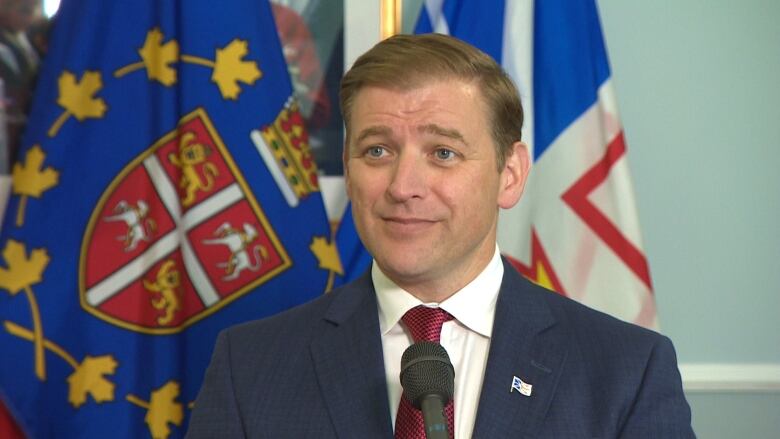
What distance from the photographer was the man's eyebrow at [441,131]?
1.77 metres

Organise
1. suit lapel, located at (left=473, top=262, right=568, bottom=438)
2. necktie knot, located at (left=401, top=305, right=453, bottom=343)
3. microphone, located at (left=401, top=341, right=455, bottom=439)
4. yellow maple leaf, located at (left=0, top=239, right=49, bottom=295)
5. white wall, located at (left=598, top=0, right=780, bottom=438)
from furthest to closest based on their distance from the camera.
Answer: white wall, located at (left=598, top=0, right=780, bottom=438) < yellow maple leaf, located at (left=0, top=239, right=49, bottom=295) < necktie knot, located at (left=401, top=305, right=453, bottom=343) < suit lapel, located at (left=473, top=262, right=568, bottom=438) < microphone, located at (left=401, top=341, right=455, bottom=439)

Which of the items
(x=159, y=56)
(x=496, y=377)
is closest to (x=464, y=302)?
(x=496, y=377)

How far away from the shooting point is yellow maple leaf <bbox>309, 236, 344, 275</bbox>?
2.73m

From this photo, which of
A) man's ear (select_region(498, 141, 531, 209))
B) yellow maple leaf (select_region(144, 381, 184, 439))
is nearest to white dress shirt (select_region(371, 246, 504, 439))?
man's ear (select_region(498, 141, 531, 209))

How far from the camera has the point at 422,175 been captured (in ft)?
5.75

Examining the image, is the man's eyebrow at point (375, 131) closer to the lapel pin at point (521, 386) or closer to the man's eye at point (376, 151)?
the man's eye at point (376, 151)

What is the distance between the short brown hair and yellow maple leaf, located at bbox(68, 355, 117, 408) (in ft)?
3.65

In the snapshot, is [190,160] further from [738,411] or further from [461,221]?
[738,411]

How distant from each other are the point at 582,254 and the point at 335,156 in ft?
2.26

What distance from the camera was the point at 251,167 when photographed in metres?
2.73

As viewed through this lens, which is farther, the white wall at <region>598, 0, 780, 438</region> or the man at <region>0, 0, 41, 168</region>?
the white wall at <region>598, 0, 780, 438</region>

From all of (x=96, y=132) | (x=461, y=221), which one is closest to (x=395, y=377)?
(x=461, y=221)

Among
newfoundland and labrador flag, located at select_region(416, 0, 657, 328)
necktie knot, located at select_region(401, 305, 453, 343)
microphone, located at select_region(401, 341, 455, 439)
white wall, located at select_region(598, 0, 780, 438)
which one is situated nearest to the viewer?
microphone, located at select_region(401, 341, 455, 439)

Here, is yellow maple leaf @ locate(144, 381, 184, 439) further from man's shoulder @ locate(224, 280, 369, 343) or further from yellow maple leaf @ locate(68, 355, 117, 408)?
man's shoulder @ locate(224, 280, 369, 343)
